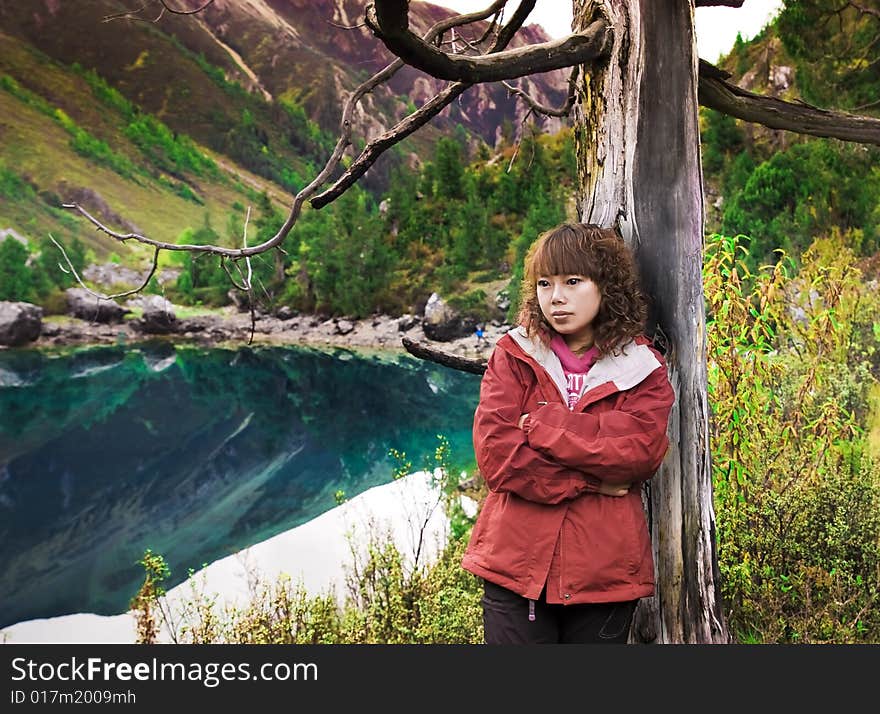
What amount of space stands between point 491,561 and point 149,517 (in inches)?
304

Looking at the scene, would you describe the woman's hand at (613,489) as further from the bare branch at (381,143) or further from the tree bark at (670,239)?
the bare branch at (381,143)

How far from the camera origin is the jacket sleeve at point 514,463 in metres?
1.21

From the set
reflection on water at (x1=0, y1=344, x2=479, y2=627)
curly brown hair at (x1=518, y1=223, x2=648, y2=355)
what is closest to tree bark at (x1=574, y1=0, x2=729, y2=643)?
curly brown hair at (x1=518, y1=223, x2=648, y2=355)

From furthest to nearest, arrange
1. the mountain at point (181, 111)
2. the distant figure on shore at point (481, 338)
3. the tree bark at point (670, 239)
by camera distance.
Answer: the mountain at point (181, 111) → the distant figure on shore at point (481, 338) → the tree bark at point (670, 239)

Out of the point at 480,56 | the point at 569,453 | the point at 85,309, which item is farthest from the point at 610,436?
the point at 85,309

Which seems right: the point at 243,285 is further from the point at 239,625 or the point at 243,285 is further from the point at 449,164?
the point at 449,164

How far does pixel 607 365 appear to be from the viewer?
1308mm

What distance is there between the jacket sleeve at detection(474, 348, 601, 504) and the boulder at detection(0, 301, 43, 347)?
16.9 metres

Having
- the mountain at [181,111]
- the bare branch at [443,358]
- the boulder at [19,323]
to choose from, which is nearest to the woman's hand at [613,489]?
the bare branch at [443,358]

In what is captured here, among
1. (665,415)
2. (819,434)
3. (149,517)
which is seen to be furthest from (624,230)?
(149,517)

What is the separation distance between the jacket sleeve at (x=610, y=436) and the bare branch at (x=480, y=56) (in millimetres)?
621

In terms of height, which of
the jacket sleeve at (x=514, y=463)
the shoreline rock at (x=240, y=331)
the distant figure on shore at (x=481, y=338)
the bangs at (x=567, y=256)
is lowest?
the jacket sleeve at (x=514, y=463)

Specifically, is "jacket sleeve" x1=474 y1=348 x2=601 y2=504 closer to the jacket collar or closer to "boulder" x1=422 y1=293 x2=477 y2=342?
the jacket collar

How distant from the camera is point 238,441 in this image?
10586mm
